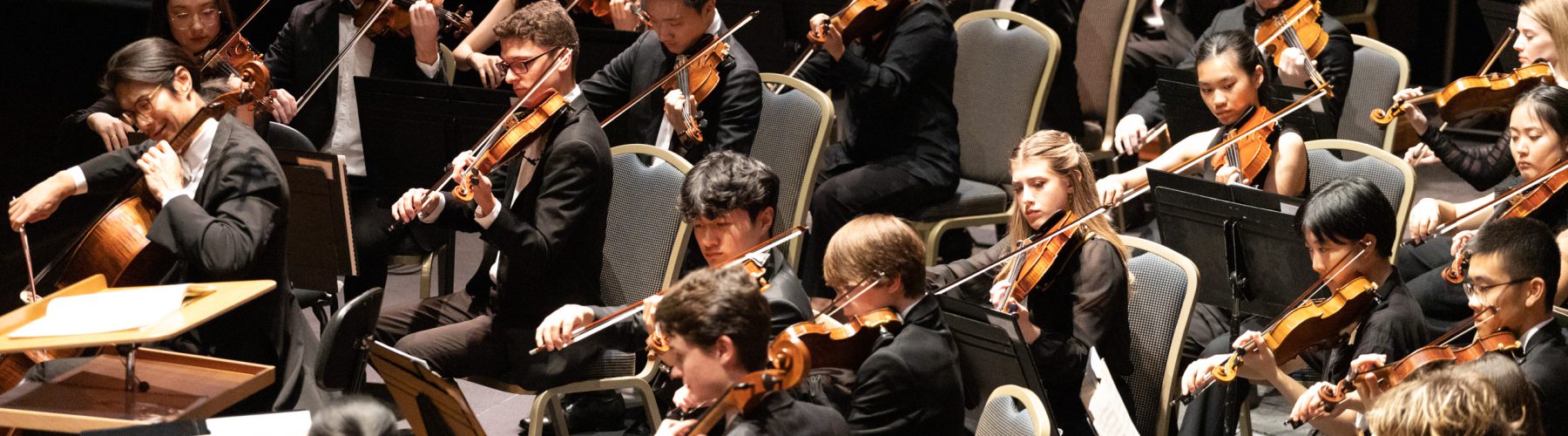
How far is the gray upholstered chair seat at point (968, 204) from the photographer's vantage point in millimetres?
4406

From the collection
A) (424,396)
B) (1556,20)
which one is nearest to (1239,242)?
(1556,20)

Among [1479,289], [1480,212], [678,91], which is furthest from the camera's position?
[678,91]

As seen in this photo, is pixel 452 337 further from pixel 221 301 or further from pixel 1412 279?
→ pixel 1412 279

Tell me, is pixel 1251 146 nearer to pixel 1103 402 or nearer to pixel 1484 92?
pixel 1484 92

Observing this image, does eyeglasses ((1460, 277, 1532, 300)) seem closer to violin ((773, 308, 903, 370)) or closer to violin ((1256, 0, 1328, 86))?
violin ((773, 308, 903, 370))

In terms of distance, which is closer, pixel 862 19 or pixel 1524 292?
pixel 1524 292

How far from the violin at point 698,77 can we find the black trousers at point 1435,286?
71.8 inches

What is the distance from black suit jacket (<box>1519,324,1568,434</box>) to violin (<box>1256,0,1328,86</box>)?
1.77 metres

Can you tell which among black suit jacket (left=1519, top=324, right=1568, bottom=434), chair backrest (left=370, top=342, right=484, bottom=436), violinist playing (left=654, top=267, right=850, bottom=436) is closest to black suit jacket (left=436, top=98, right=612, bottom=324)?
chair backrest (left=370, top=342, right=484, bottom=436)

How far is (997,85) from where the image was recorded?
457 centimetres

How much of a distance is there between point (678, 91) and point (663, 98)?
19 centimetres

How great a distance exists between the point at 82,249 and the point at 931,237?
2.31 m

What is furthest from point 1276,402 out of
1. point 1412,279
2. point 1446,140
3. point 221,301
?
point 221,301

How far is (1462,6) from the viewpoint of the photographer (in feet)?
20.1
